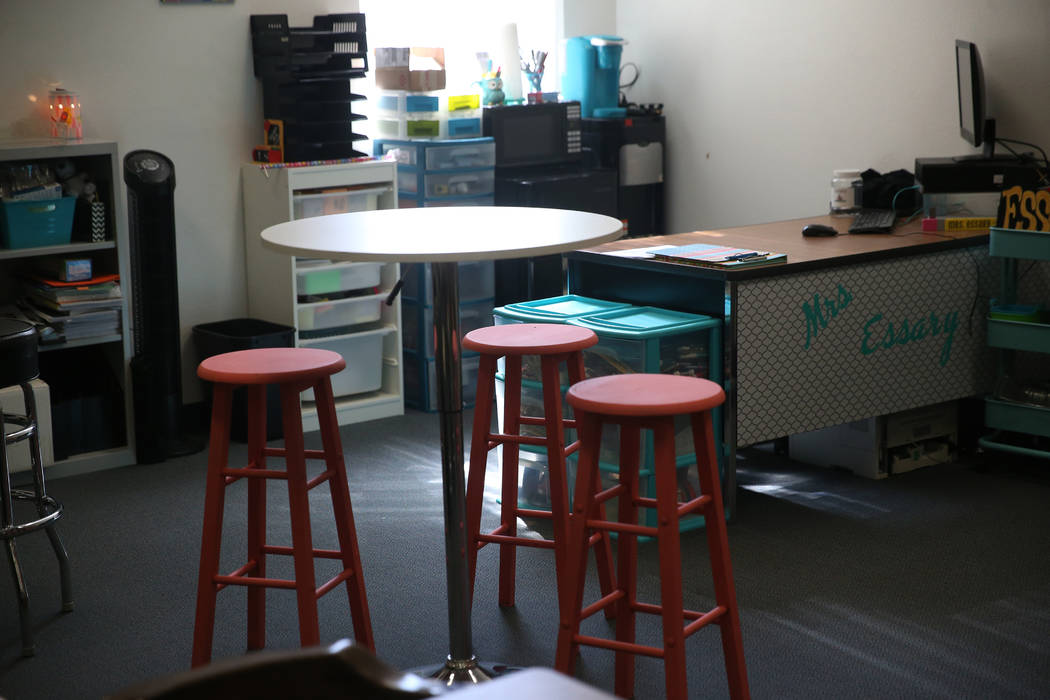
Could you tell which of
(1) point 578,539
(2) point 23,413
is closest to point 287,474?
(1) point 578,539

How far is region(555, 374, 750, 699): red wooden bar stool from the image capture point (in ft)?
7.45

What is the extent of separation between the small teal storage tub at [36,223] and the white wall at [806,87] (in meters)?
2.89

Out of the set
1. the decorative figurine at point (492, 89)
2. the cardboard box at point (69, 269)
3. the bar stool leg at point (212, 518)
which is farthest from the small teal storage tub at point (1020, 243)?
the cardboard box at point (69, 269)

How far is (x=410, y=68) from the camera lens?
5.07m

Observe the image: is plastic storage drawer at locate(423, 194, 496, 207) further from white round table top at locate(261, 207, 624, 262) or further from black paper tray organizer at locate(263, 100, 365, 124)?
white round table top at locate(261, 207, 624, 262)

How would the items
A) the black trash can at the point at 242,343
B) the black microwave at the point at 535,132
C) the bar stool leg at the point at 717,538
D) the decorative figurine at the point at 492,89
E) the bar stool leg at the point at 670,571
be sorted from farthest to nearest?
the decorative figurine at the point at 492,89, the black microwave at the point at 535,132, the black trash can at the point at 242,343, the bar stool leg at the point at 717,538, the bar stool leg at the point at 670,571

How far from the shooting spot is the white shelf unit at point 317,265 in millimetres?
4711

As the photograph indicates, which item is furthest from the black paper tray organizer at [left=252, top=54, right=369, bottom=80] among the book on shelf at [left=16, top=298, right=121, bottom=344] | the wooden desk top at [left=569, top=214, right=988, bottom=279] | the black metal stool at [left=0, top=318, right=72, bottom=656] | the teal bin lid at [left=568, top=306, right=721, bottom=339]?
the black metal stool at [left=0, top=318, right=72, bottom=656]

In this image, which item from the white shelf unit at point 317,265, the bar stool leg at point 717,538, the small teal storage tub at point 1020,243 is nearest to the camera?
the bar stool leg at point 717,538

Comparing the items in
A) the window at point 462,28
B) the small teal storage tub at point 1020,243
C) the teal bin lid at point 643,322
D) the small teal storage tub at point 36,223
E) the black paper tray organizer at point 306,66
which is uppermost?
the window at point 462,28

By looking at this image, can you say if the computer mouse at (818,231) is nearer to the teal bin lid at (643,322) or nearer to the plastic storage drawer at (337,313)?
the teal bin lid at (643,322)

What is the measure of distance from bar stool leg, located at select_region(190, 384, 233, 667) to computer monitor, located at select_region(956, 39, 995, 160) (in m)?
2.84

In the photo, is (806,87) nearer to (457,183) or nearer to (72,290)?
(457,183)

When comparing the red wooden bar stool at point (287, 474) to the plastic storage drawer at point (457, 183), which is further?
the plastic storage drawer at point (457, 183)
